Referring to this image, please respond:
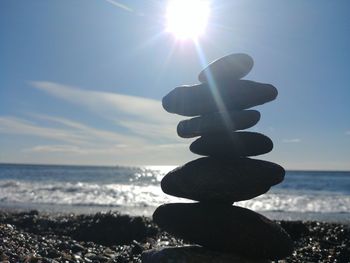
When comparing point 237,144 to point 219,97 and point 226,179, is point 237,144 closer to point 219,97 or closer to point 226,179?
point 226,179

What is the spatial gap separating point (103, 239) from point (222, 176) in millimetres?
6409

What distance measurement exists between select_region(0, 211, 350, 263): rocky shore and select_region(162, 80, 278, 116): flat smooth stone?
4.04 meters

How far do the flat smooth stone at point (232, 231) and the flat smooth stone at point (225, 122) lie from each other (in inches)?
61.5

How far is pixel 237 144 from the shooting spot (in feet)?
29.1

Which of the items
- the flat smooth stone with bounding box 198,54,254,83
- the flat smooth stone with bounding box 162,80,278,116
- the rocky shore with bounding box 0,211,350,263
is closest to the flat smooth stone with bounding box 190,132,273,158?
the flat smooth stone with bounding box 162,80,278,116

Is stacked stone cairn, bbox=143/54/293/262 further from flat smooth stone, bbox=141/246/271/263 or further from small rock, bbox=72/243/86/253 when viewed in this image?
small rock, bbox=72/243/86/253

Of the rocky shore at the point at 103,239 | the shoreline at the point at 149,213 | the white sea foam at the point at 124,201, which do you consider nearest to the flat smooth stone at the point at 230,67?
the rocky shore at the point at 103,239

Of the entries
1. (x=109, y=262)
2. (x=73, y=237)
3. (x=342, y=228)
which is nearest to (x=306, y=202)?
(x=342, y=228)

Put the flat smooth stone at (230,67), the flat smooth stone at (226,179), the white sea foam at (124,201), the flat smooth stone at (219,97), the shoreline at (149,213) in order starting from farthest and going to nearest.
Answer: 1. the white sea foam at (124,201)
2. the shoreline at (149,213)
3. the flat smooth stone at (230,67)
4. the flat smooth stone at (219,97)
5. the flat smooth stone at (226,179)

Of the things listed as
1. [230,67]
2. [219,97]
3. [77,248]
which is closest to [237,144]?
[219,97]

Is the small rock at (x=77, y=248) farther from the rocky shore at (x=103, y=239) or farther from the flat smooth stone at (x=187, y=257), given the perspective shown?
the flat smooth stone at (x=187, y=257)

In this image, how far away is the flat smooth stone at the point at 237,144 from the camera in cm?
889

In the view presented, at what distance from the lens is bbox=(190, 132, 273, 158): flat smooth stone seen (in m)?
8.89

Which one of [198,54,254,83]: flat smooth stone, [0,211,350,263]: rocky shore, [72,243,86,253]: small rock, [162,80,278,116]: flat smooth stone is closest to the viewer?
[162,80,278,116]: flat smooth stone
